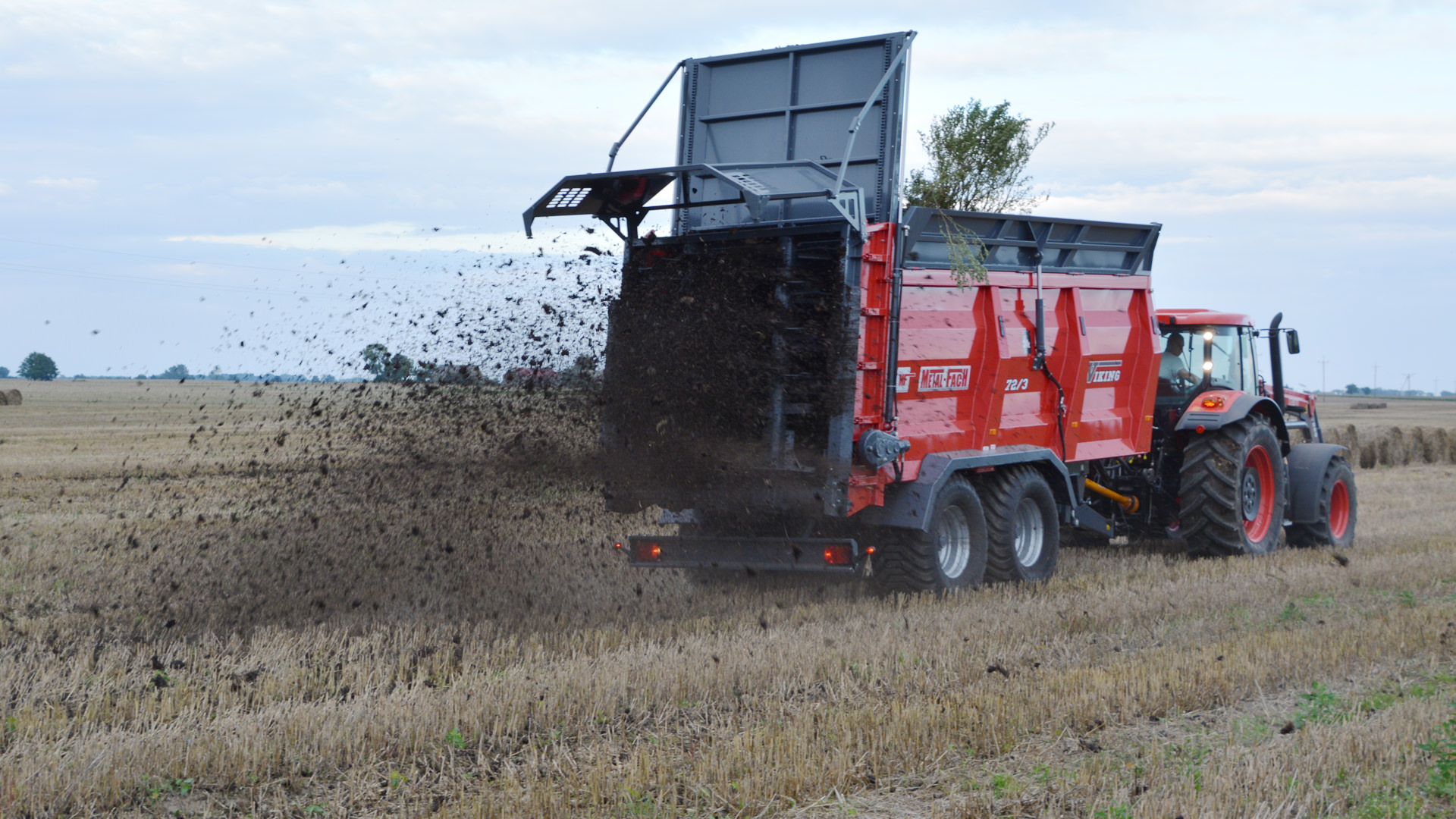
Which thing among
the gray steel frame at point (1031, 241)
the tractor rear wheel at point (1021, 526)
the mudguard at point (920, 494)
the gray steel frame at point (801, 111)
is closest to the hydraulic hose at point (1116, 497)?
the tractor rear wheel at point (1021, 526)

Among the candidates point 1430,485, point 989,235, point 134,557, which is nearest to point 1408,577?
point 989,235

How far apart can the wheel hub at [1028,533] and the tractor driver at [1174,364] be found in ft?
8.54

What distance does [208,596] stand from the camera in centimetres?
711

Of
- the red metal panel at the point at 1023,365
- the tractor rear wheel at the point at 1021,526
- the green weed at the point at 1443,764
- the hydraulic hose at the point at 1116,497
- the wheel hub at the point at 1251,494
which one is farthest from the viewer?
the wheel hub at the point at 1251,494

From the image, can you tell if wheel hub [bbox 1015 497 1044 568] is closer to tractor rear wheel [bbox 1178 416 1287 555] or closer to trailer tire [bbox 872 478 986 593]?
trailer tire [bbox 872 478 986 593]

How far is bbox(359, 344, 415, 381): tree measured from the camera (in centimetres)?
750

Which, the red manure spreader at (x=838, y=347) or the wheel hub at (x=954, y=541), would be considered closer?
the red manure spreader at (x=838, y=347)

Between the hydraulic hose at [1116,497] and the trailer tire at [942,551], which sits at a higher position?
the hydraulic hose at [1116,497]

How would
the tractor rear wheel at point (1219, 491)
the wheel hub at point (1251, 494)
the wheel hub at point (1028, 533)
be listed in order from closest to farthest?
the wheel hub at point (1028, 533) < the tractor rear wheel at point (1219, 491) < the wheel hub at point (1251, 494)

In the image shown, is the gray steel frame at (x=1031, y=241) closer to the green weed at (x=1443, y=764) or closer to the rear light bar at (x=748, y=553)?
the rear light bar at (x=748, y=553)

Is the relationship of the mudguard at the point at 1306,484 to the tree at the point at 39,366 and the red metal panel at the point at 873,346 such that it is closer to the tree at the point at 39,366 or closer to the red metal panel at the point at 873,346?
the red metal panel at the point at 873,346

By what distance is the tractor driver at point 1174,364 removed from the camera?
10328 millimetres

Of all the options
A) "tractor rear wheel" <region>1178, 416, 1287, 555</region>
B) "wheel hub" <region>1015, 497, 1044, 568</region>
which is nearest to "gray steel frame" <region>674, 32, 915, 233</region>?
"wheel hub" <region>1015, 497, 1044, 568</region>

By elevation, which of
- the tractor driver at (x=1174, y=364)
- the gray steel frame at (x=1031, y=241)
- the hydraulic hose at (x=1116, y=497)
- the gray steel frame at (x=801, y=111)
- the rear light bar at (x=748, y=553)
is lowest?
the rear light bar at (x=748, y=553)
